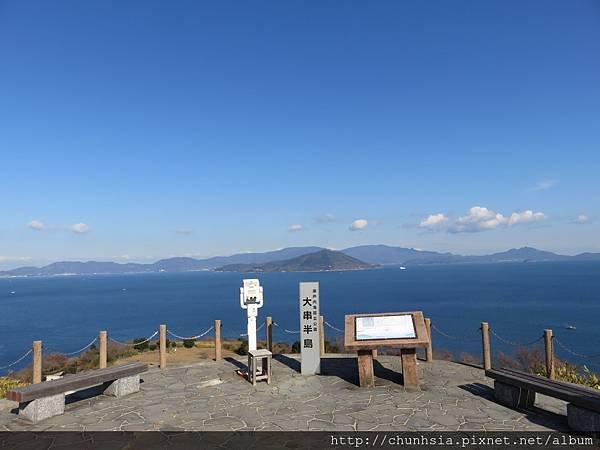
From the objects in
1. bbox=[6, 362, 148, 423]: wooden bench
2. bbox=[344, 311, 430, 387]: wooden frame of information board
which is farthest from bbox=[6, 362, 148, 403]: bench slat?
bbox=[344, 311, 430, 387]: wooden frame of information board

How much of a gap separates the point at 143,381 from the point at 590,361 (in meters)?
32.3

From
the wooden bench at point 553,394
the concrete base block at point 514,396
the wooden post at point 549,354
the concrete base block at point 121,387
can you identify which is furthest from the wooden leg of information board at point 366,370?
the concrete base block at point 121,387

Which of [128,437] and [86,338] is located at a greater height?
[128,437]

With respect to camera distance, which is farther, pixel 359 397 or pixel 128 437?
pixel 359 397

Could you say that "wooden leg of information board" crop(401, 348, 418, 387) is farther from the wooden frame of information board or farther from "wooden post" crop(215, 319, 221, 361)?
"wooden post" crop(215, 319, 221, 361)

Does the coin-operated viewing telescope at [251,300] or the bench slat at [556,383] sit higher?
the coin-operated viewing telescope at [251,300]

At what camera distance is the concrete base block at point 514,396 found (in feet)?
21.3

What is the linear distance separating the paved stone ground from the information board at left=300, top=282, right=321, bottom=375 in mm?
358

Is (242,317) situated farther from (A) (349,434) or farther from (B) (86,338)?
(A) (349,434)

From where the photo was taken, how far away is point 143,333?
158ft

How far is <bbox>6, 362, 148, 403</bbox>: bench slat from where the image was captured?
596 cm

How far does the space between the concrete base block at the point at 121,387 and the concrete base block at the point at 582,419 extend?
7367mm

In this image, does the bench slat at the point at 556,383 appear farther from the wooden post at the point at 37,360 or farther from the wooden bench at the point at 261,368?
the wooden post at the point at 37,360

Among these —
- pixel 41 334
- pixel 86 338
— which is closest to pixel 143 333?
pixel 86 338
